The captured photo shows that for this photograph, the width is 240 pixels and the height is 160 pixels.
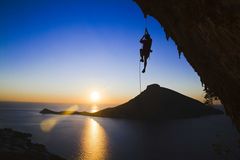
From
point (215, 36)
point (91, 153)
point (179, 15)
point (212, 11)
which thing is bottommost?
point (91, 153)

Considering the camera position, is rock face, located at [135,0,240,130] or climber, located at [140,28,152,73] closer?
rock face, located at [135,0,240,130]

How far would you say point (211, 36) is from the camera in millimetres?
8133

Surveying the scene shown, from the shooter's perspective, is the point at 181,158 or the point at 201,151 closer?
the point at 181,158

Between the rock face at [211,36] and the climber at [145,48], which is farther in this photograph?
the climber at [145,48]

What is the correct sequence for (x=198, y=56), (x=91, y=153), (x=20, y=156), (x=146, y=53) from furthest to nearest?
(x=91, y=153), (x=20, y=156), (x=146, y=53), (x=198, y=56)

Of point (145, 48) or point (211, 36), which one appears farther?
point (145, 48)

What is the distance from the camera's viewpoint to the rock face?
22.9 feet

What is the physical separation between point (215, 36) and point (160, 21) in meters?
5.13

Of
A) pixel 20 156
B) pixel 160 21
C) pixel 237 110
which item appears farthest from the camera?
pixel 20 156

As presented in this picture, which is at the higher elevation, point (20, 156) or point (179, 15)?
point (179, 15)

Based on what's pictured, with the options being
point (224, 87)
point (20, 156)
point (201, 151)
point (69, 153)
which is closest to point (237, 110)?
point (224, 87)

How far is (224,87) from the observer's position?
1060cm

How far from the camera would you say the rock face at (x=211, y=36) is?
6.98 meters

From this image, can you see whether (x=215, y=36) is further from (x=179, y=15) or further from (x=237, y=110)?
(x=237, y=110)
